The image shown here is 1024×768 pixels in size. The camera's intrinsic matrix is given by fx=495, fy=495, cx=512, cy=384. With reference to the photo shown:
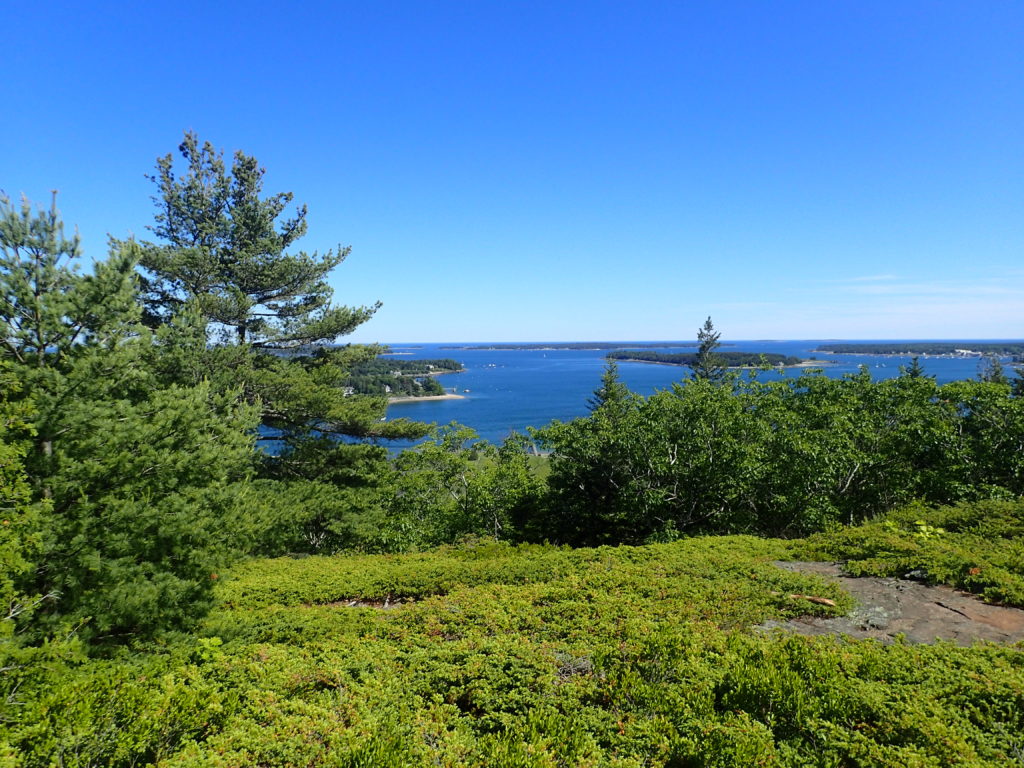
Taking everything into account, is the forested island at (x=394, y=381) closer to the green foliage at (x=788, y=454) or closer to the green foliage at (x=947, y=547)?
the green foliage at (x=788, y=454)

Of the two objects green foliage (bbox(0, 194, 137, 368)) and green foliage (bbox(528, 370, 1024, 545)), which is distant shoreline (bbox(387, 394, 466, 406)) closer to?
green foliage (bbox(528, 370, 1024, 545))

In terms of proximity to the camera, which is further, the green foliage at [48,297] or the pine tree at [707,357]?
the pine tree at [707,357]

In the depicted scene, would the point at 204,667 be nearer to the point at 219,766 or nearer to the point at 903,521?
the point at 219,766

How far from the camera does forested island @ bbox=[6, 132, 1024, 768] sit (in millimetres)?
3320

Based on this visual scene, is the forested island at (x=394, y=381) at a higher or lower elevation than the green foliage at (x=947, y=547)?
lower

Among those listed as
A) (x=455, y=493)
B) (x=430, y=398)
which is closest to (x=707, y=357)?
(x=455, y=493)

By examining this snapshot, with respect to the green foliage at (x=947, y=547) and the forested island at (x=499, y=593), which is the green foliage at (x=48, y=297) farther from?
the green foliage at (x=947, y=547)

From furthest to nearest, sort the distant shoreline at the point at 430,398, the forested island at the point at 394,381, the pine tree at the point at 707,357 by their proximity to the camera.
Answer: the distant shoreline at the point at 430,398
the forested island at the point at 394,381
the pine tree at the point at 707,357

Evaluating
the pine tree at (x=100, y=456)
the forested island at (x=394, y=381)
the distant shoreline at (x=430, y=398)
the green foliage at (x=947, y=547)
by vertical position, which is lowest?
the distant shoreline at (x=430, y=398)

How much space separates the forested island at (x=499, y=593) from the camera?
3320 millimetres

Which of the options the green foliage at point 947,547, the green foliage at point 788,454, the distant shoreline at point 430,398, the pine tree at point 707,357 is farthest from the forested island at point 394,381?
the green foliage at point 947,547

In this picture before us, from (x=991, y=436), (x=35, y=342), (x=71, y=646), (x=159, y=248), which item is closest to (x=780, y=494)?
(x=991, y=436)

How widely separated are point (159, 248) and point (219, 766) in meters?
16.6

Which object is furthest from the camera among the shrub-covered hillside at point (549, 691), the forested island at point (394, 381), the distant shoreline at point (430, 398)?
the distant shoreline at point (430, 398)
